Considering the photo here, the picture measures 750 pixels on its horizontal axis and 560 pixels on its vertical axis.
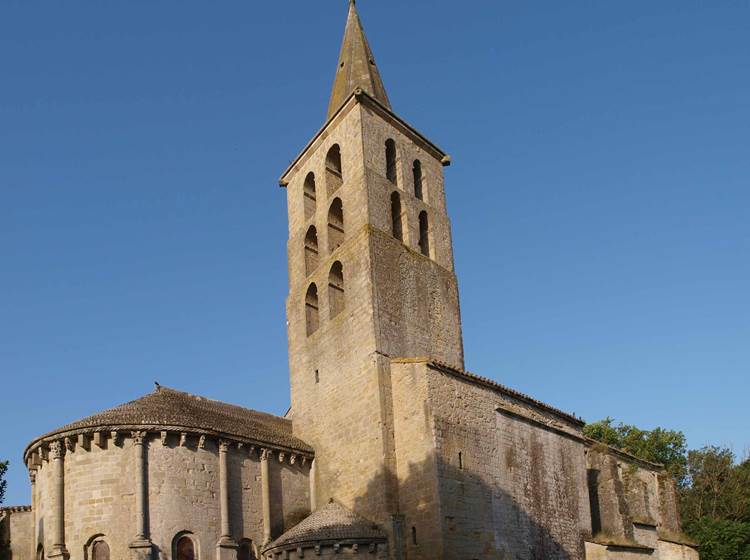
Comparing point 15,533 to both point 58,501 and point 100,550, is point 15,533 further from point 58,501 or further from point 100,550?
point 100,550

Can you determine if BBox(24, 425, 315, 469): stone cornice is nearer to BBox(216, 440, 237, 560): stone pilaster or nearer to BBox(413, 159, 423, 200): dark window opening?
BBox(216, 440, 237, 560): stone pilaster

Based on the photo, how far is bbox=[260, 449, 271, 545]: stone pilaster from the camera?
24031mm

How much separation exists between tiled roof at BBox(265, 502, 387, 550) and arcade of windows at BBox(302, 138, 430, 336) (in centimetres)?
688

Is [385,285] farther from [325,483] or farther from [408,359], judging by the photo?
[325,483]

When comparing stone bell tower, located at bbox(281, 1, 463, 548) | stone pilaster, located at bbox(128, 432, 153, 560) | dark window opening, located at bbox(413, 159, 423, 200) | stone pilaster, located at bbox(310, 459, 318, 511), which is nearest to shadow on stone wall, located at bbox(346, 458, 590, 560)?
stone bell tower, located at bbox(281, 1, 463, 548)

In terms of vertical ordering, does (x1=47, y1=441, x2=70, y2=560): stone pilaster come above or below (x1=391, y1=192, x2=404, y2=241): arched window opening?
below

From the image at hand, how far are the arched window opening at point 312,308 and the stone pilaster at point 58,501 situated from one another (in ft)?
30.0

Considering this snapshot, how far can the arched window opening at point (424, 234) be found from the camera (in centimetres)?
2956

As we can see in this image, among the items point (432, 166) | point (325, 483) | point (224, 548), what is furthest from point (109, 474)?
point (432, 166)

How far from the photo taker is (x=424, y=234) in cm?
2983

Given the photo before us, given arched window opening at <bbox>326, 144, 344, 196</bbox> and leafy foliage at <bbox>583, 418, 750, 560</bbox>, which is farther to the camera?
leafy foliage at <bbox>583, 418, 750, 560</bbox>

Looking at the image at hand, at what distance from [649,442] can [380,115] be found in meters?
30.4

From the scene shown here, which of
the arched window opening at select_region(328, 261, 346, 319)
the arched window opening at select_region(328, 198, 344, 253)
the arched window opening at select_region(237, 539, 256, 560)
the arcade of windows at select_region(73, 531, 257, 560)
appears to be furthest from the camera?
the arched window opening at select_region(328, 198, 344, 253)

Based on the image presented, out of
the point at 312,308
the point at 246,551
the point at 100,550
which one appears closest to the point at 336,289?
the point at 312,308
